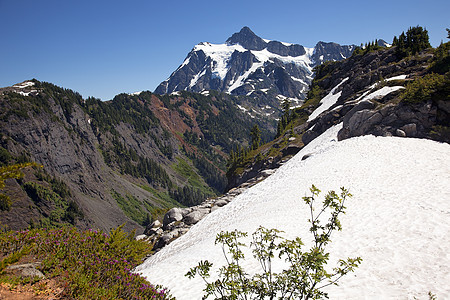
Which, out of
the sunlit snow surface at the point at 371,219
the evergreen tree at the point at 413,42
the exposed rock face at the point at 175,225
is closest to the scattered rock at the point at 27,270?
the sunlit snow surface at the point at 371,219

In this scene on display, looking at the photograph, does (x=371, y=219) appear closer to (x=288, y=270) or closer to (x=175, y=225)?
(x=288, y=270)

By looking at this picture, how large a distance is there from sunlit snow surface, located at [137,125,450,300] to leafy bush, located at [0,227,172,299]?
3.23 meters

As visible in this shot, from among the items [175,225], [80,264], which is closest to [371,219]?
[80,264]

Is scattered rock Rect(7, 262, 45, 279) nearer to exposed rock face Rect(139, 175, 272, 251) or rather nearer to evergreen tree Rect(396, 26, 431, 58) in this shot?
exposed rock face Rect(139, 175, 272, 251)

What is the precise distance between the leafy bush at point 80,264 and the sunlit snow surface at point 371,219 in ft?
10.6

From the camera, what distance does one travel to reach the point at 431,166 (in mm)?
18391

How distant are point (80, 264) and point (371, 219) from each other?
15.1m

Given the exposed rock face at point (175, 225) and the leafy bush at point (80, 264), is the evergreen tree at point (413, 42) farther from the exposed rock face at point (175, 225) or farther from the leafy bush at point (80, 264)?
the leafy bush at point (80, 264)

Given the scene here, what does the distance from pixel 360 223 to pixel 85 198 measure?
148 metres

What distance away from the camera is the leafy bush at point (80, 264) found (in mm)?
7457

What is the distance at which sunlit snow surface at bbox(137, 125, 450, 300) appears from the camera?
8.84 m

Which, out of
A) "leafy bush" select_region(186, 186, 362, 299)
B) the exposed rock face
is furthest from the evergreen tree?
"leafy bush" select_region(186, 186, 362, 299)

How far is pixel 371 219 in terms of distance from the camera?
44.0 ft

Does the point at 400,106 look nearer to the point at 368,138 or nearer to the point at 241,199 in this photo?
the point at 368,138
